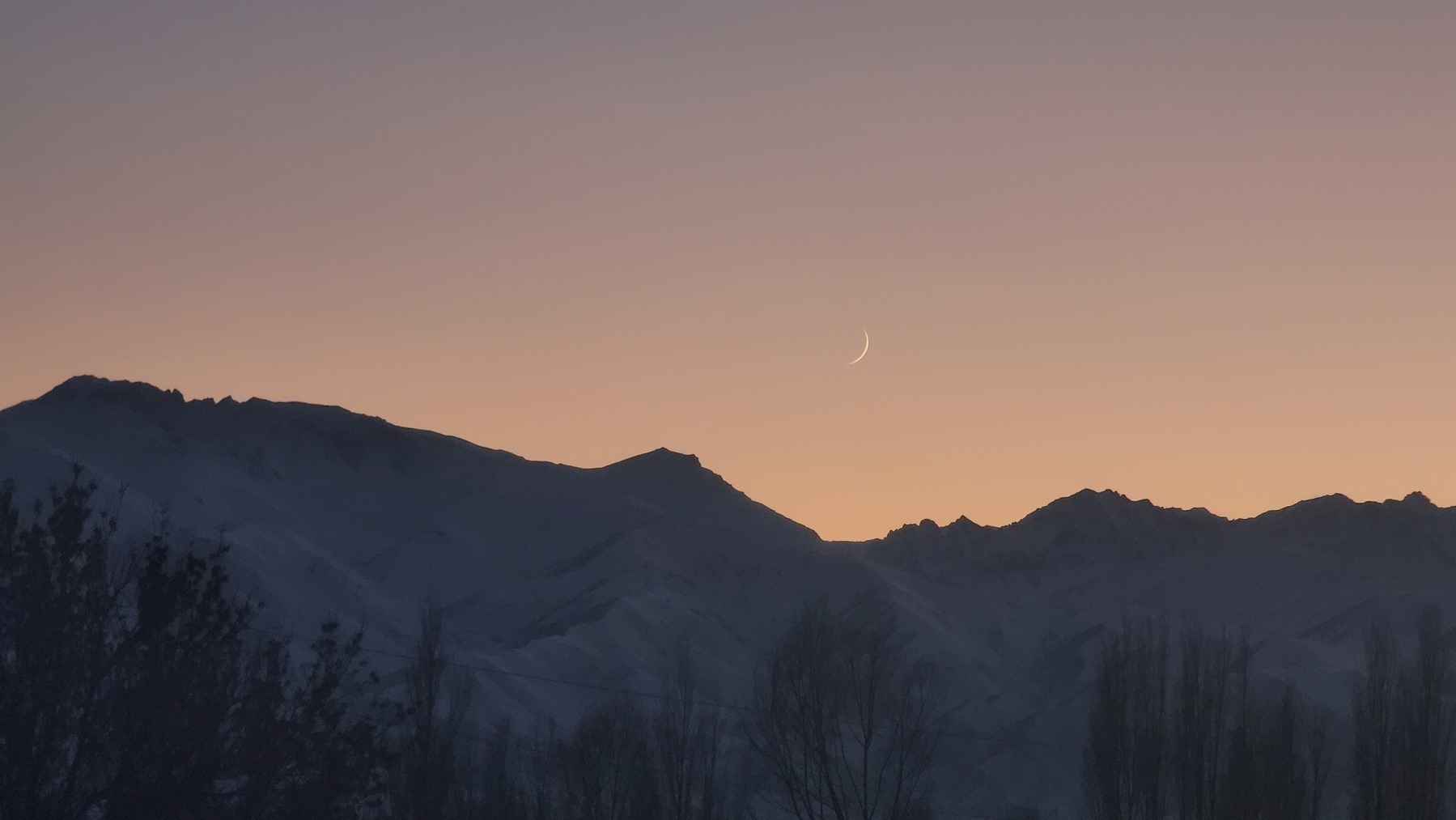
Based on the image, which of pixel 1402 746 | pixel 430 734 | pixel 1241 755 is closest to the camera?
pixel 430 734

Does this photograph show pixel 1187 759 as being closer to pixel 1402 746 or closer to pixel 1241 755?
pixel 1241 755

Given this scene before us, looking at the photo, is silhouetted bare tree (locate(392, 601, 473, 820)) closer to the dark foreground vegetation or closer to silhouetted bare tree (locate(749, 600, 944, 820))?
the dark foreground vegetation

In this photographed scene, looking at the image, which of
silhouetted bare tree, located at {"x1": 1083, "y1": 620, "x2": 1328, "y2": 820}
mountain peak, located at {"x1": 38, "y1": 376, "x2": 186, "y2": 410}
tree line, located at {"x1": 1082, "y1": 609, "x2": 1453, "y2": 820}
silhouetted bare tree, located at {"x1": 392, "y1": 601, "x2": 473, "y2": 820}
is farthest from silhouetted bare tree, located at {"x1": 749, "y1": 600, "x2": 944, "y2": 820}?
mountain peak, located at {"x1": 38, "y1": 376, "x2": 186, "y2": 410}

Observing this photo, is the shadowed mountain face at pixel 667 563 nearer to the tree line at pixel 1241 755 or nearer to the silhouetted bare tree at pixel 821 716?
the tree line at pixel 1241 755

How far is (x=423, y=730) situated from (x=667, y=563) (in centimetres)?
11341

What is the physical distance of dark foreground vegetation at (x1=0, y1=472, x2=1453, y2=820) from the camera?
470 inches

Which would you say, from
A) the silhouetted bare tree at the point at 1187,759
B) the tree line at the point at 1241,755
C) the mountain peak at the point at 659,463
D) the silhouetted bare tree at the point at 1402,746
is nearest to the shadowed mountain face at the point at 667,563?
the mountain peak at the point at 659,463

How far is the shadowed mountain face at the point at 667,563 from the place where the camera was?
328 feet

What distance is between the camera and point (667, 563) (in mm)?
131875

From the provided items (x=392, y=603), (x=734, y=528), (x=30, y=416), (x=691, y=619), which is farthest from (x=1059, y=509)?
(x=30, y=416)

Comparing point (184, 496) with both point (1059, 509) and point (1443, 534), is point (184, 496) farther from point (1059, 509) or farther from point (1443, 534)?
point (1443, 534)

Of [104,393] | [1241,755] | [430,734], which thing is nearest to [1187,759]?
[1241,755]

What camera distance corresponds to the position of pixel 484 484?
157750mm

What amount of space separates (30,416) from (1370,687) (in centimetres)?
12136
